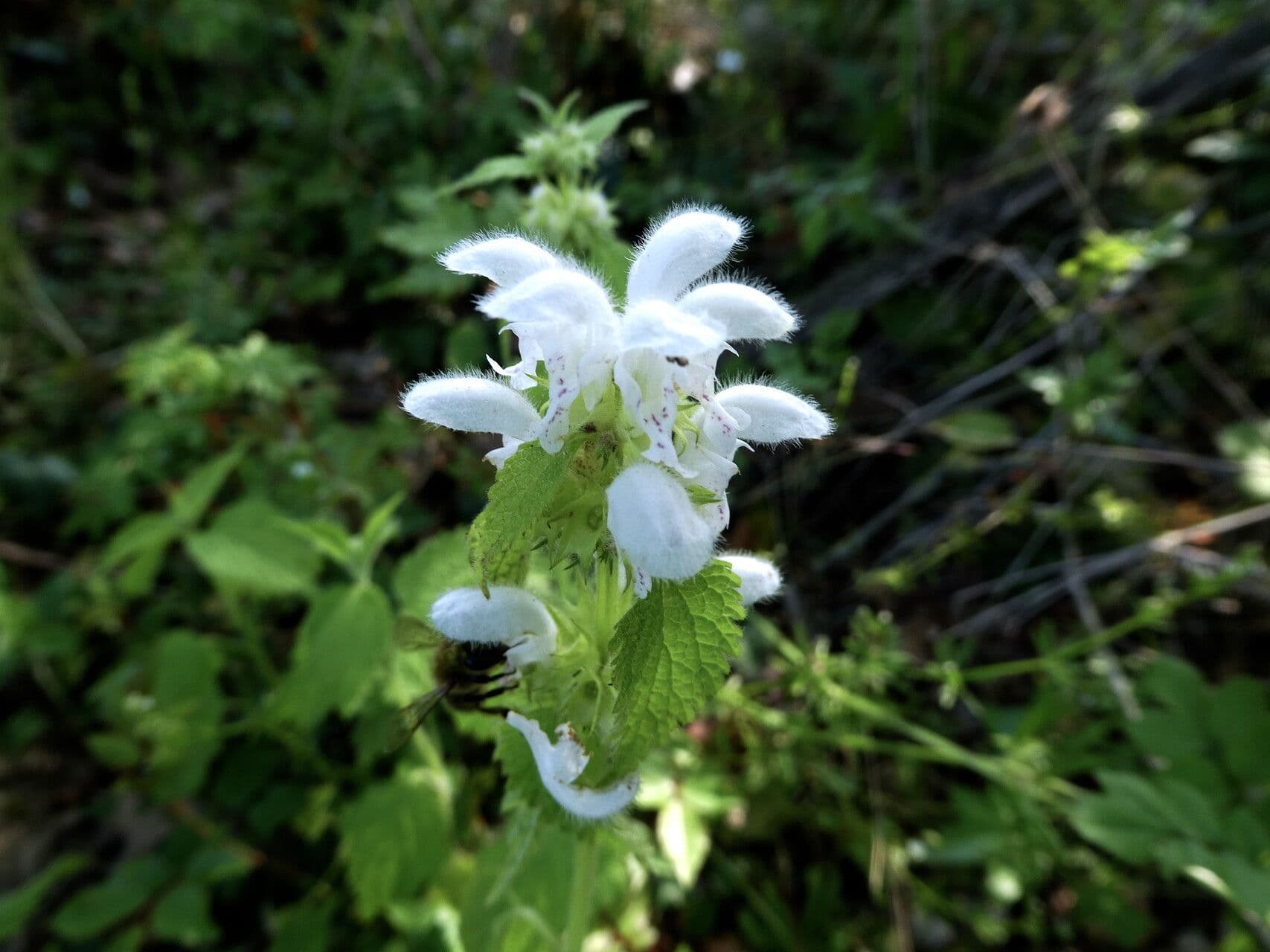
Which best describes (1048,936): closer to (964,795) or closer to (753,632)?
(964,795)

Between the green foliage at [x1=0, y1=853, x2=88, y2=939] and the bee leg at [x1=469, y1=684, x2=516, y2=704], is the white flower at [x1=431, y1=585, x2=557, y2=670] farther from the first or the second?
the green foliage at [x1=0, y1=853, x2=88, y2=939]

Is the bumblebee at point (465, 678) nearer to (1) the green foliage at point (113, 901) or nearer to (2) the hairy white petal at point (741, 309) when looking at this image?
(2) the hairy white petal at point (741, 309)

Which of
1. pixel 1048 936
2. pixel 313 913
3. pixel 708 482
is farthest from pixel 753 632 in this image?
pixel 708 482

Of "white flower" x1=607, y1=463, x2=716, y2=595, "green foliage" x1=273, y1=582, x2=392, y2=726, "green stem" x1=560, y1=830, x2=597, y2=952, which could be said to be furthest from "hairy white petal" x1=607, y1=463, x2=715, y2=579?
"green foliage" x1=273, y1=582, x2=392, y2=726

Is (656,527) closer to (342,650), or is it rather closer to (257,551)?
(342,650)

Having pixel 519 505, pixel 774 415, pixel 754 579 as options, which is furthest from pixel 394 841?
pixel 774 415
